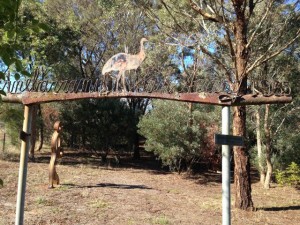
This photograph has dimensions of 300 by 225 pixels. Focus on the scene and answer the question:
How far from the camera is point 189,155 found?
49.4 ft

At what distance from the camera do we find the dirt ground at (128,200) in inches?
297

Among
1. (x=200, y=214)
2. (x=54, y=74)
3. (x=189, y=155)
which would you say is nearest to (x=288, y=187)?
(x=189, y=155)

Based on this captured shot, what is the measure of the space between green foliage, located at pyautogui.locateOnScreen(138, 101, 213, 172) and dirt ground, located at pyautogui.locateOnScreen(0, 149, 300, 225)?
103cm

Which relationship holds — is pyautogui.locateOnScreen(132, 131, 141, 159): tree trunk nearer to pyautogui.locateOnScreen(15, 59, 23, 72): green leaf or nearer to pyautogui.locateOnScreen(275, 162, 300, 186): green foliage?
pyautogui.locateOnScreen(275, 162, 300, 186): green foliage

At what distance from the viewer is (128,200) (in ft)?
30.3

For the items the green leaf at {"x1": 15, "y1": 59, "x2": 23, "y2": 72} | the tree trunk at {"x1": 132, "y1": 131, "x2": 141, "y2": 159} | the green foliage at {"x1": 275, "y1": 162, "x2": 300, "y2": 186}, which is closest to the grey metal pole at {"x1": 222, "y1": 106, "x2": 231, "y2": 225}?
the green leaf at {"x1": 15, "y1": 59, "x2": 23, "y2": 72}

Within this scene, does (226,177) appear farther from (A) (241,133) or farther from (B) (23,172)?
(A) (241,133)

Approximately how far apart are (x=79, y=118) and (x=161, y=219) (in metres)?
11.7

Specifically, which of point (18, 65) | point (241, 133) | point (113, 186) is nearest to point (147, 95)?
point (18, 65)

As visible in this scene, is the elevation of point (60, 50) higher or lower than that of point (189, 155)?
higher

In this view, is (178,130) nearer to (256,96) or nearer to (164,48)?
(164,48)

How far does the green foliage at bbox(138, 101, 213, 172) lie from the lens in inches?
578

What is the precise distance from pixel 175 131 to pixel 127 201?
5.92 m

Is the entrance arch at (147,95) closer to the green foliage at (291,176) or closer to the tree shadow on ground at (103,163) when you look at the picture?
the green foliage at (291,176)
